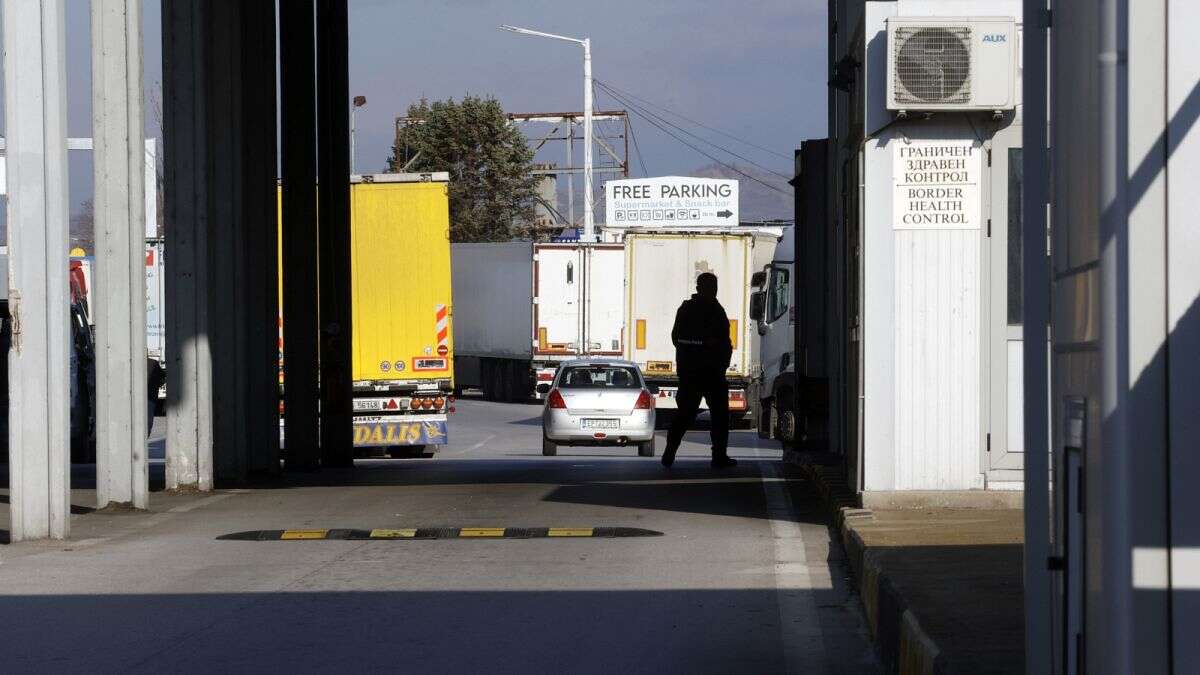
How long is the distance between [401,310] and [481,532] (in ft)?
39.3

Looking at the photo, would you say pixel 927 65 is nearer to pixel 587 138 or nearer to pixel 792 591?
pixel 792 591

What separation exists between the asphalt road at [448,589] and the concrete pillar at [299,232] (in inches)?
159

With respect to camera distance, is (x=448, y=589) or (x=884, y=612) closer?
(x=884, y=612)

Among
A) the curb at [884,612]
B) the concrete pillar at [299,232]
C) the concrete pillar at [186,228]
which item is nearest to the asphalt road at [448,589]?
the curb at [884,612]

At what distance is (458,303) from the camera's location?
47750mm

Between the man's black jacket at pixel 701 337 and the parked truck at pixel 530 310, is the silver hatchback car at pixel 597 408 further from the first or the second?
the parked truck at pixel 530 310

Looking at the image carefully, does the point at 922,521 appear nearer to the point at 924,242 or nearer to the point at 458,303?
the point at 924,242

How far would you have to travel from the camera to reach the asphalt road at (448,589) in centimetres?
699

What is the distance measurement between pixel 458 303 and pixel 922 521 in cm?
3823

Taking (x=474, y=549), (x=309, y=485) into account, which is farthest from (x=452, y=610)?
(x=309, y=485)

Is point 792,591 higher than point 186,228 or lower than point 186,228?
lower

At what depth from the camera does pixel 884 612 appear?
6.99 metres

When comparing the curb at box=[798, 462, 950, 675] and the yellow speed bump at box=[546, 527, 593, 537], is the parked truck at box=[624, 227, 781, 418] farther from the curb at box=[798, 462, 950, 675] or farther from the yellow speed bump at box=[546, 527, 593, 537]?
the curb at box=[798, 462, 950, 675]

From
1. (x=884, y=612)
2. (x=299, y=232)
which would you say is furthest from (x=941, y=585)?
(x=299, y=232)
